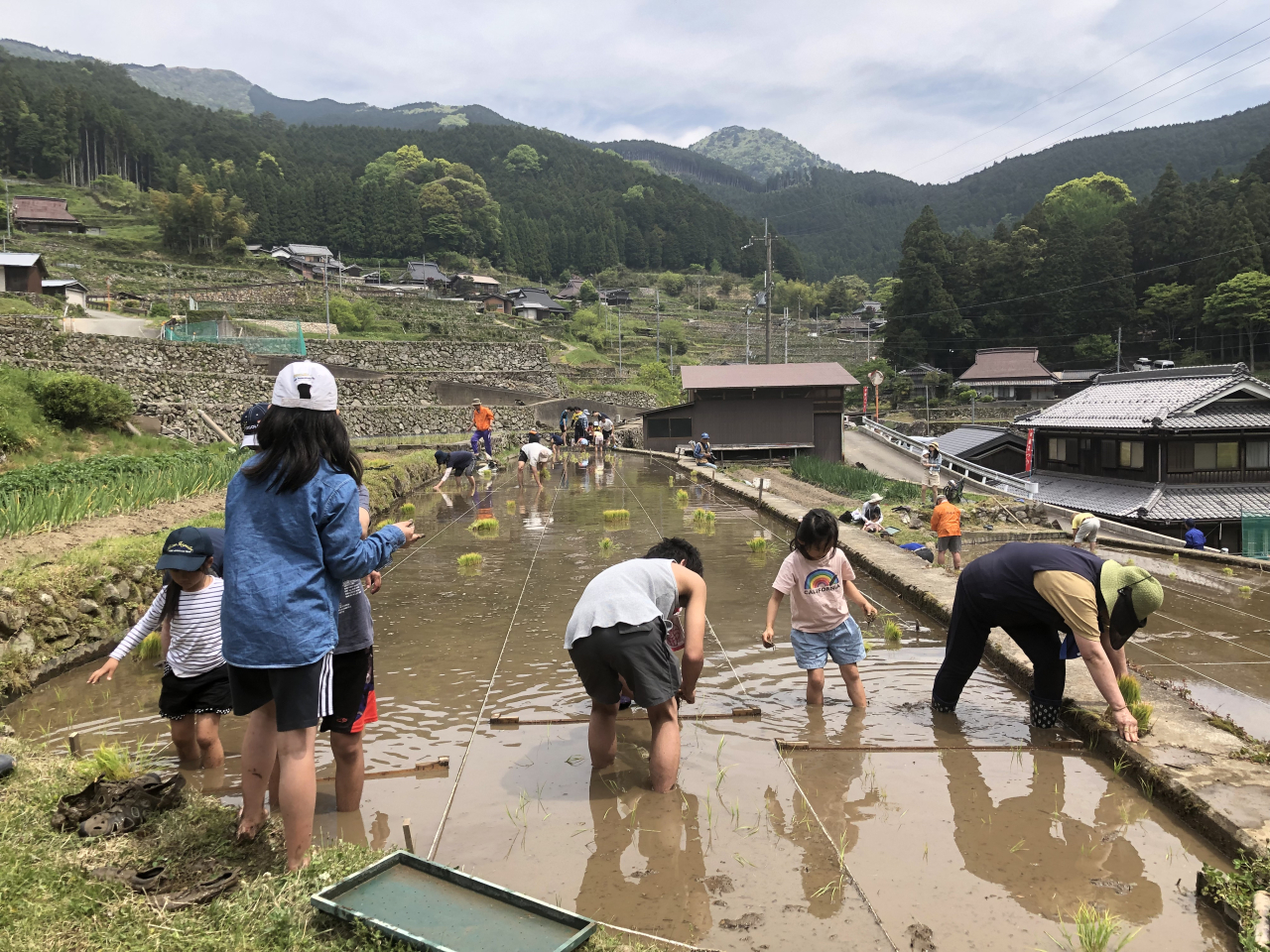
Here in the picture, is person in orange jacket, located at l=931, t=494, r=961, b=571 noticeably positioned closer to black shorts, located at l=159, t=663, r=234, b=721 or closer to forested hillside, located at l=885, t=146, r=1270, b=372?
black shorts, located at l=159, t=663, r=234, b=721

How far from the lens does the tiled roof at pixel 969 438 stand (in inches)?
1225

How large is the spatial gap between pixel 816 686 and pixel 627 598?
1.84 metres

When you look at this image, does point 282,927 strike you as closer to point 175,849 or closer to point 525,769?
point 175,849

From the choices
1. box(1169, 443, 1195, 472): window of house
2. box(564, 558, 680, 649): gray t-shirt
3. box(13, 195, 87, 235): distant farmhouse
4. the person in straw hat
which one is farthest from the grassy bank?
box(13, 195, 87, 235): distant farmhouse

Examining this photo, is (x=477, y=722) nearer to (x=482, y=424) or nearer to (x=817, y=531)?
(x=817, y=531)

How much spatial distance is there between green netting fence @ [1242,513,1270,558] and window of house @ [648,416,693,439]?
17411 millimetres

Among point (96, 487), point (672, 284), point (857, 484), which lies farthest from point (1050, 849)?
point (672, 284)

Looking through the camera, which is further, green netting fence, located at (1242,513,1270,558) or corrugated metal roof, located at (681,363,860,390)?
corrugated metal roof, located at (681,363,860,390)

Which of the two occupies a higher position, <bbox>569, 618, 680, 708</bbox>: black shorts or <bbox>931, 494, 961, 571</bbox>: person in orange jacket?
<bbox>569, 618, 680, 708</bbox>: black shorts

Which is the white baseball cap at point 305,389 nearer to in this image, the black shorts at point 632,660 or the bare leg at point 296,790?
the bare leg at point 296,790

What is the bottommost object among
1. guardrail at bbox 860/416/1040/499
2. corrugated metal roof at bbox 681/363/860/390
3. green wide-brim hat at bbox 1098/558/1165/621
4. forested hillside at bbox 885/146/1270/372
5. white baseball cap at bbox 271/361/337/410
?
guardrail at bbox 860/416/1040/499

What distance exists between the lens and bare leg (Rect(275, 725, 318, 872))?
2.61 m

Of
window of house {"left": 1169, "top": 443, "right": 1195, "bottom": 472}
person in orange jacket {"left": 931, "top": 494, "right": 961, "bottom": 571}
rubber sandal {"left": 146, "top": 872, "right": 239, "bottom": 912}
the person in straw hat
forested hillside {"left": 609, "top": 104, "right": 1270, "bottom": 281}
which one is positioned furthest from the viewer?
forested hillside {"left": 609, "top": 104, "right": 1270, "bottom": 281}

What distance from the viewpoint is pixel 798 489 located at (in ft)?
62.1
